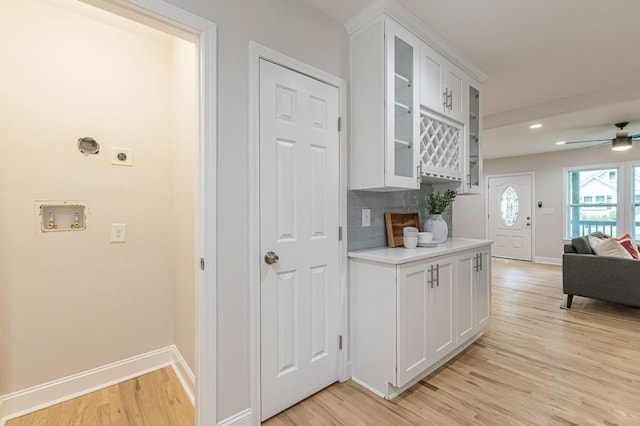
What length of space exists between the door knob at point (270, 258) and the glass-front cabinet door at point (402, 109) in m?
0.85

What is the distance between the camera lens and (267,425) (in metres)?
1.63

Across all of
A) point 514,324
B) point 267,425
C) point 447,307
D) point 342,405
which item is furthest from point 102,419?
point 514,324

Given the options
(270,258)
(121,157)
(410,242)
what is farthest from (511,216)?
(121,157)

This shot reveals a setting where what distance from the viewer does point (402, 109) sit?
204cm

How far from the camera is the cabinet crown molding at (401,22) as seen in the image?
6.11ft

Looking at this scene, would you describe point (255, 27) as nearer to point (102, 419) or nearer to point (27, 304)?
point (27, 304)

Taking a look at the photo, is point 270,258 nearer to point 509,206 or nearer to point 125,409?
point 125,409

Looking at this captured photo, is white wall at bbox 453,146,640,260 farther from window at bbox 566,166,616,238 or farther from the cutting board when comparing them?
the cutting board

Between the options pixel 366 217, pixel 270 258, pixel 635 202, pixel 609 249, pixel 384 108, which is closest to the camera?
pixel 270 258

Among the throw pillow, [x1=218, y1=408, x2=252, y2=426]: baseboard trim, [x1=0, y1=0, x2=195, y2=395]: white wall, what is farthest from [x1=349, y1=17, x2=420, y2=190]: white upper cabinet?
the throw pillow

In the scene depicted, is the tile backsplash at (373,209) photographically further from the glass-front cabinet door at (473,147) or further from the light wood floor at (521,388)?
the light wood floor at (521,388)

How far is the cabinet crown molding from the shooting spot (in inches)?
73.4

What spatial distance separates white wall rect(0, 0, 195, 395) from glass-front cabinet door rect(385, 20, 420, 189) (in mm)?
1356

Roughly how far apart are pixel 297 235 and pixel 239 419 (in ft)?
3.31
